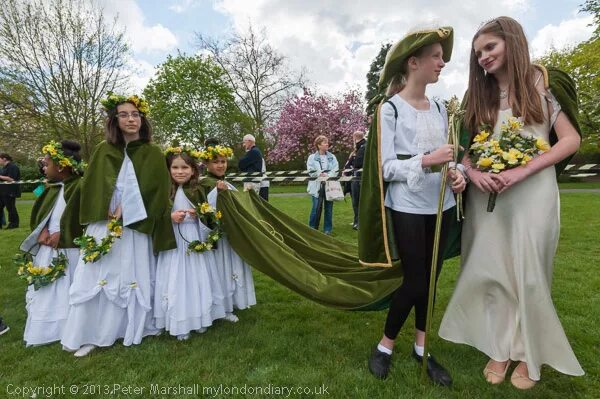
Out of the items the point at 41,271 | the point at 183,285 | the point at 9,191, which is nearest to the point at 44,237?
the point at 41,271

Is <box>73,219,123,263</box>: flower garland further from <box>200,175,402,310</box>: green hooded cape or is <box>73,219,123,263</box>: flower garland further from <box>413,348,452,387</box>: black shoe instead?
<box>413,348,452,387</box>: black shoe

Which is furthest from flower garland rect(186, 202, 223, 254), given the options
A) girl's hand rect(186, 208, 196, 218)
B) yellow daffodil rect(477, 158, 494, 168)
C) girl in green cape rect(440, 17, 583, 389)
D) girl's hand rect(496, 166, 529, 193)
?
girl's hand rect(496, 166, 529, 193)

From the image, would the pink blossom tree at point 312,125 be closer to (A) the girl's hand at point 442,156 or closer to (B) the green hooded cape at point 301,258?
(B) the green hooded cape at point 301,258

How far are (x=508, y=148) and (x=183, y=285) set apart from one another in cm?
276

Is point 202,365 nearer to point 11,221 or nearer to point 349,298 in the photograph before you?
point 349,298

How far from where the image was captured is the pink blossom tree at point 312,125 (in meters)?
25.8

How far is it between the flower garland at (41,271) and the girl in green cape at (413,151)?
9.05ft

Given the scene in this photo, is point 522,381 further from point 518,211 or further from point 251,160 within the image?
point 251,160

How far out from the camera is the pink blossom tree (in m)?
25.8

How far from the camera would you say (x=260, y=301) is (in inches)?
180

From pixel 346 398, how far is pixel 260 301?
2.15 m

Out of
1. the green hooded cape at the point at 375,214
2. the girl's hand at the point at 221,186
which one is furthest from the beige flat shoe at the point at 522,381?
the girl's hand at the point at 221,186

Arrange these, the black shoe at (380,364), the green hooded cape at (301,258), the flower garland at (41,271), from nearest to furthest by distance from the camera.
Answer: the black shoe at (380,364) < the green hooded cape at (301,258) < the flower garland at (41,271)

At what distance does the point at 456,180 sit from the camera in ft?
8.11
